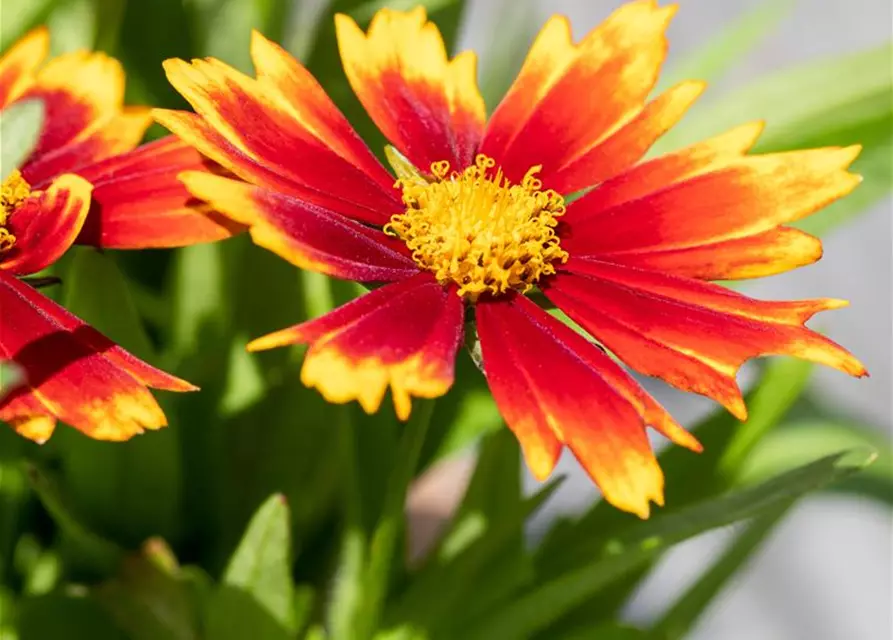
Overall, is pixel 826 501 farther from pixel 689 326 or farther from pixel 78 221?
pixel 78 221

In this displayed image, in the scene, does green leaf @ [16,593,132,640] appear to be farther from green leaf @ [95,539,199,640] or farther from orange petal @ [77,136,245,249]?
orange petal @ [77,136,245,249]

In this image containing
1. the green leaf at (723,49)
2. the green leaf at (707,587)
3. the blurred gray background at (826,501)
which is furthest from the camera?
the blurred gray background at (826,501)

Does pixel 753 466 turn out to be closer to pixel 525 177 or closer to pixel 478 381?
pixel 478 381

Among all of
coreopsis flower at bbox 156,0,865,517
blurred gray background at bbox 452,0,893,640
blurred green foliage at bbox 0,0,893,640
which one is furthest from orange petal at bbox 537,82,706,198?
blurred gray background at bbox 452,0,893,640

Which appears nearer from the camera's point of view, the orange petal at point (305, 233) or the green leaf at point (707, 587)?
the orange petal at point (305, 233)

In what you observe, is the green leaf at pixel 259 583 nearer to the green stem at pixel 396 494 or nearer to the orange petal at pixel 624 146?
the green stem at pixel 396 494

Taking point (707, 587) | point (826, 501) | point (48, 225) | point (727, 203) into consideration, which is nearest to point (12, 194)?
point (48, 225)

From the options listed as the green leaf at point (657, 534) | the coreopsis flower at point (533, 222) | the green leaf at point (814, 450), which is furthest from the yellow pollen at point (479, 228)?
the green leaf at point (814, 450)
